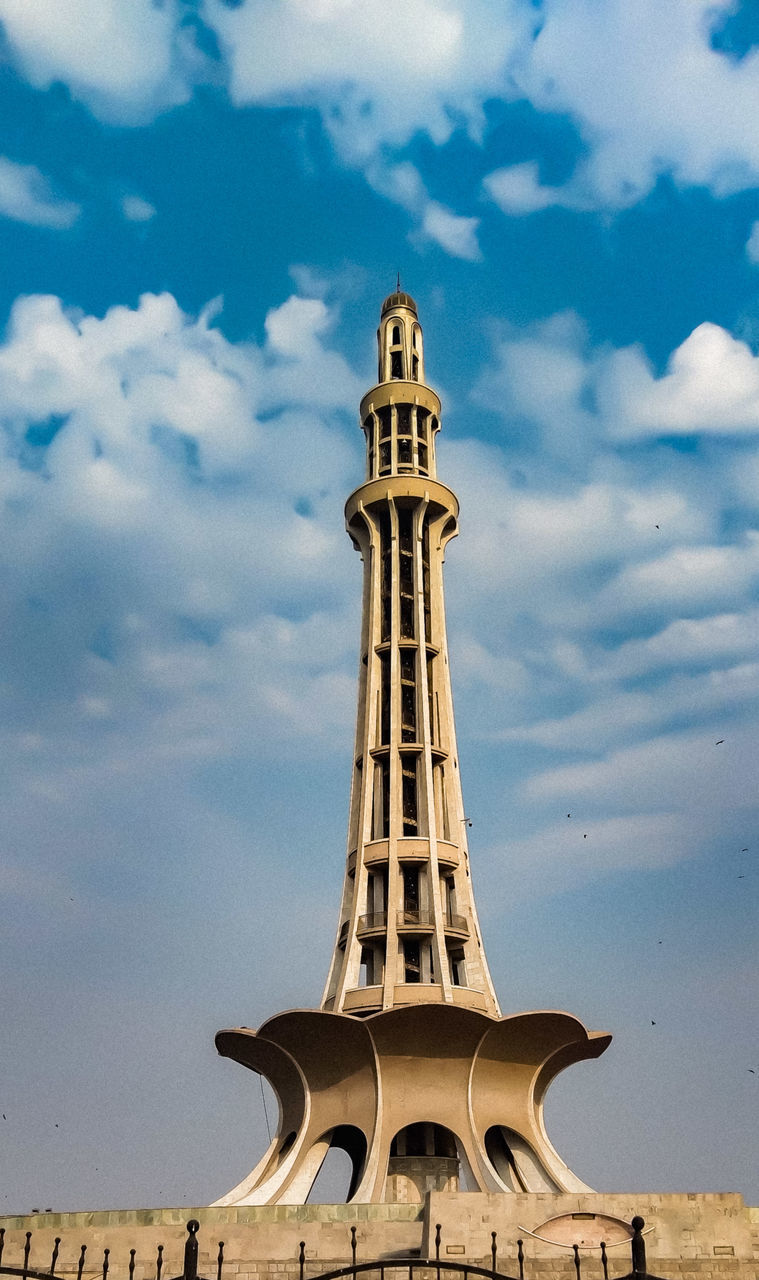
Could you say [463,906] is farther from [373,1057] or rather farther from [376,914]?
[373,1057]

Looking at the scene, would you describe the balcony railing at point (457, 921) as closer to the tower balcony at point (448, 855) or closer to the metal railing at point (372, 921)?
the tower balcony at point (448, 855)

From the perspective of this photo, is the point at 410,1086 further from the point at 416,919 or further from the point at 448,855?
the point at 448,855

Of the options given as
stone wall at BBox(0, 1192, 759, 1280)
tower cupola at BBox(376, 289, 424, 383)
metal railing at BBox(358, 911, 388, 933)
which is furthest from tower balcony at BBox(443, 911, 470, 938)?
tower cupola at BBox(376, 289, 424, 383)

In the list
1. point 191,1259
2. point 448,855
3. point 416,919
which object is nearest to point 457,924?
point 416,919

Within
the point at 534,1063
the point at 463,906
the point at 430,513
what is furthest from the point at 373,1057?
the point at 430,513

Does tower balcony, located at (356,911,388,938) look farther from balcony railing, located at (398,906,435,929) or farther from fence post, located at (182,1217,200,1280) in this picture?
fence post, located at (182,1217,200,1280)

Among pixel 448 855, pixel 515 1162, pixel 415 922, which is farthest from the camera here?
pixel 448 855
